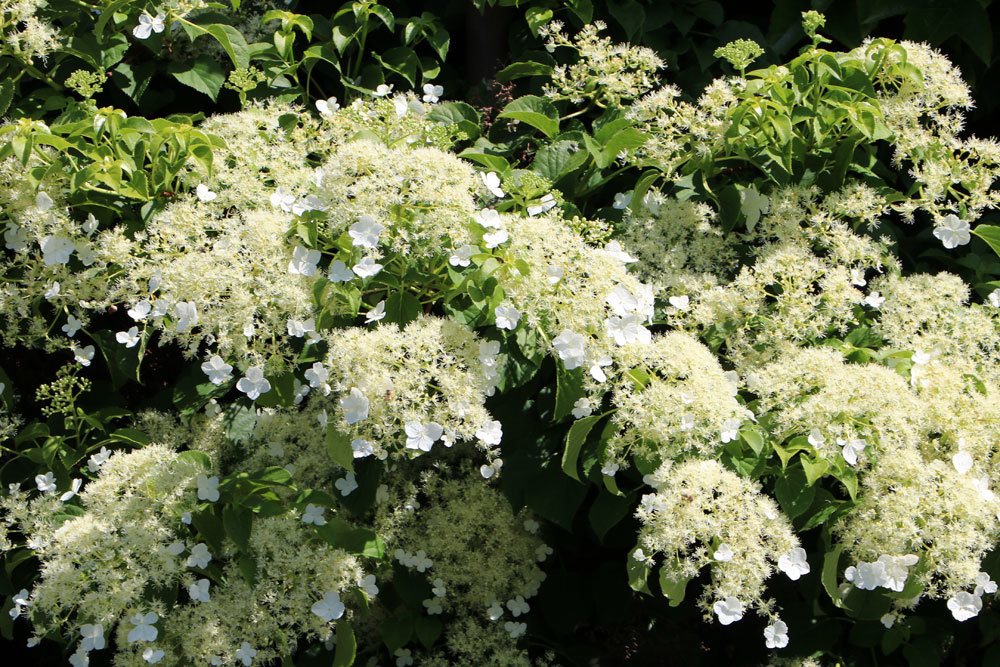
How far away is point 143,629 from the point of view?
2369 mm

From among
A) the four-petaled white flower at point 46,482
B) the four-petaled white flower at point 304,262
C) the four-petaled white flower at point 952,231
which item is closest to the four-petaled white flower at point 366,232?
the four-petaled white flower at point 304,262

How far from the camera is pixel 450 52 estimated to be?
3.74 meters

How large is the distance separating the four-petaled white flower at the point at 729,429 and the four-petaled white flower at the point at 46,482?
1688 mm

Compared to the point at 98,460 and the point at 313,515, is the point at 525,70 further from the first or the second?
the point at 98,460

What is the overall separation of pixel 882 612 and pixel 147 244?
1.96 m

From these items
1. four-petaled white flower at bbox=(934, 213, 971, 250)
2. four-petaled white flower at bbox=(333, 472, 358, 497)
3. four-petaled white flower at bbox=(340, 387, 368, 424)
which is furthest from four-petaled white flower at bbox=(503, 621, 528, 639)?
four-petaled white flower at bbox=(934, 213, 971, 250)

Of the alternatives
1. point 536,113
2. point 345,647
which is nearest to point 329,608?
point 345,647

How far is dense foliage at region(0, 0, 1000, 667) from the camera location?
2232mm

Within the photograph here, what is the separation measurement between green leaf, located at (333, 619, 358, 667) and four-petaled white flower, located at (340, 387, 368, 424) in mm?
619

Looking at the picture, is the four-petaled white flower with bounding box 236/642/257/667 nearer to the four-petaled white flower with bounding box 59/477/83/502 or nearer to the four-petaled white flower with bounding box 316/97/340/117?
the four-petaled white flower with bounding box 59/477/83/502

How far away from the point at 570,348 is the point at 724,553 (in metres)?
0.52

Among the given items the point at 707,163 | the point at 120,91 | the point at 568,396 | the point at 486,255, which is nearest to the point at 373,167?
the point at 486,255

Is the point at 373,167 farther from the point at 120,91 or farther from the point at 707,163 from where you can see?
the point at 120,91

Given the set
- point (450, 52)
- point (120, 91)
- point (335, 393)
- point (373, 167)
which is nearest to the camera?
point (373, 167)
